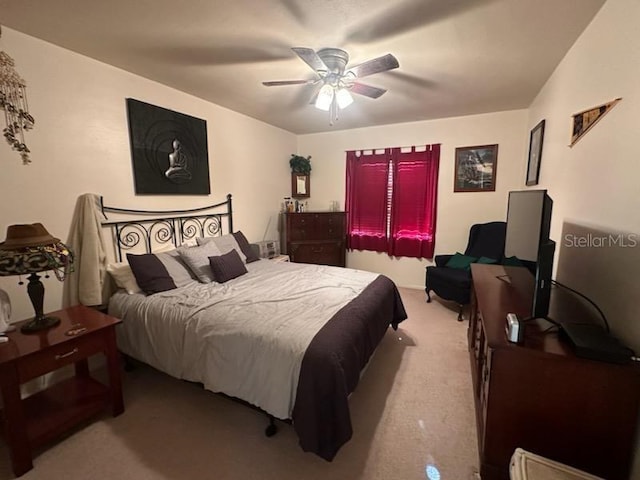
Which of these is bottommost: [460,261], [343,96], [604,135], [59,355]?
[59,355]

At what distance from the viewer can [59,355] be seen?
165cm

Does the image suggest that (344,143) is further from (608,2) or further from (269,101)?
(608,2)

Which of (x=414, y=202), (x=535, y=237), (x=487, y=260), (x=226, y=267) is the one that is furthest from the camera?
(x=414, y=202)

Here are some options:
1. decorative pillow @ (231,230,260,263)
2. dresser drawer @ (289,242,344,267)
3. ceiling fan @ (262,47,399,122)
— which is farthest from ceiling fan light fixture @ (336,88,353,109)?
dresser drawer @ (289,242,344,267)

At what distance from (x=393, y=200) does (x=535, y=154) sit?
1.90 meters

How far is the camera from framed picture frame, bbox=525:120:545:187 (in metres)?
2.86

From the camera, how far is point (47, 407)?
1798 millimetres

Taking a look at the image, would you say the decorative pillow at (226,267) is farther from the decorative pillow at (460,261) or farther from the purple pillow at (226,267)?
the decorative pillow at (460,261)

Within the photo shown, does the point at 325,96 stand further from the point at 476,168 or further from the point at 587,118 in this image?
the point at 476,168

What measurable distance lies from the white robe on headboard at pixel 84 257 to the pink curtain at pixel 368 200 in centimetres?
350

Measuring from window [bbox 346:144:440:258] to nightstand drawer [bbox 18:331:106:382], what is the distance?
378 cm

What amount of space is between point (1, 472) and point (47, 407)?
331mm

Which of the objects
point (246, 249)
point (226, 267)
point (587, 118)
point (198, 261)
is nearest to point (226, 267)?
point (226, 267)

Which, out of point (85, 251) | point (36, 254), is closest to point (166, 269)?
point (85, 251)
